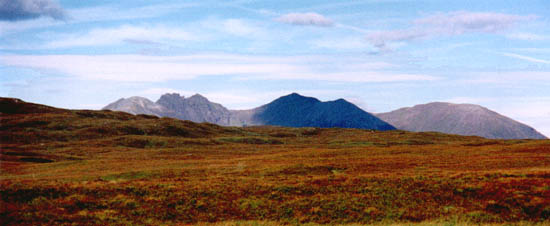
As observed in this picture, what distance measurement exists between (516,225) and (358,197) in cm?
1094

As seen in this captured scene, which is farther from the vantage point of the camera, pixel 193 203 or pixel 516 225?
pixel 193 203

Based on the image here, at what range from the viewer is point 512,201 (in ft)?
107

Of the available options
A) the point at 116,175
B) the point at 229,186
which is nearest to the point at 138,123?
the point at 116,175

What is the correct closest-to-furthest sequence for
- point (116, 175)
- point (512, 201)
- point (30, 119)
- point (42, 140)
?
point (512, 201) < point (116, 175) < point (42, 140) < point (30, 119)

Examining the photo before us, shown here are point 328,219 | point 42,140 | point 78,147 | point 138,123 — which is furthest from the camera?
point 138,123

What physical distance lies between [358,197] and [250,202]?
27.5 feet

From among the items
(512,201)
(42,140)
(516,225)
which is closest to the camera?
(516,225)

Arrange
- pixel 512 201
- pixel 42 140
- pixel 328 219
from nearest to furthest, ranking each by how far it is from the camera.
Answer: pixel 328 219, pixel 512 201, pixel 42 140

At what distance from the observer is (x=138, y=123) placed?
181375 mm

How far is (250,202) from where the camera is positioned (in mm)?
32938

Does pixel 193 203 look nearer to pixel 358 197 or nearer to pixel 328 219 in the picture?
pixel 328 219

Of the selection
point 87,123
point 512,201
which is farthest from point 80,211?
point 87,123

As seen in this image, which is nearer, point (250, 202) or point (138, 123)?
point (250, 202)

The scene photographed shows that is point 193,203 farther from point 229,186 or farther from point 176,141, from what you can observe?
point 176,141
